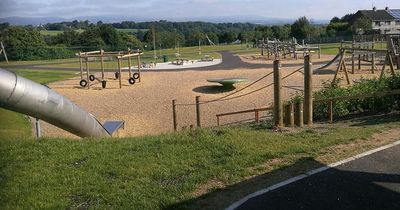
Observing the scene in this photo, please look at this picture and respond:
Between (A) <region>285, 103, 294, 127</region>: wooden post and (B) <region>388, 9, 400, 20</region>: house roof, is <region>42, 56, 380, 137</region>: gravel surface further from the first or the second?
(B) <region>388, 9, 400, 20</region>: house roof

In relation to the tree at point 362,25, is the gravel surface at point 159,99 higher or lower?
lower

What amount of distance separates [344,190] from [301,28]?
79297mm

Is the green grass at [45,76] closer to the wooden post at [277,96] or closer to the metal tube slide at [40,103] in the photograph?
the metal tube slide at [40,103]

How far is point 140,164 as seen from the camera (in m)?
7.09

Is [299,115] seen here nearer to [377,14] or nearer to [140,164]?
[140,164]

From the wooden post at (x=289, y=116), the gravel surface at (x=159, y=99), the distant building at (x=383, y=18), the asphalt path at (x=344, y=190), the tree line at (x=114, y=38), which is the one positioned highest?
the distant building at (x=383, y=18)

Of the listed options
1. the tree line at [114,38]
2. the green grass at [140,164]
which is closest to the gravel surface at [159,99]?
the green grass at [140,164]

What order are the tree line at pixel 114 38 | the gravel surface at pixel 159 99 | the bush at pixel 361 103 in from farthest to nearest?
the tree line at pixel 114 38 → the gravel surface at pixel 159 99 → the bush at pixel 361 103

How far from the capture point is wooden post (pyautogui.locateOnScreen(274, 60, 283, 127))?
9.37 m

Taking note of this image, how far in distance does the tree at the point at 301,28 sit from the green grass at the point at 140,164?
74819 mm

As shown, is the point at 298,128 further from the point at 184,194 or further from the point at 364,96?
the point at 184,194

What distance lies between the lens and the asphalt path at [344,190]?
5.73 meters

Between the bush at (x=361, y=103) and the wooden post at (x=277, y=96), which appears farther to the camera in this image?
the bush at (x=361, y=103)

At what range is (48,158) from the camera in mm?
7566
